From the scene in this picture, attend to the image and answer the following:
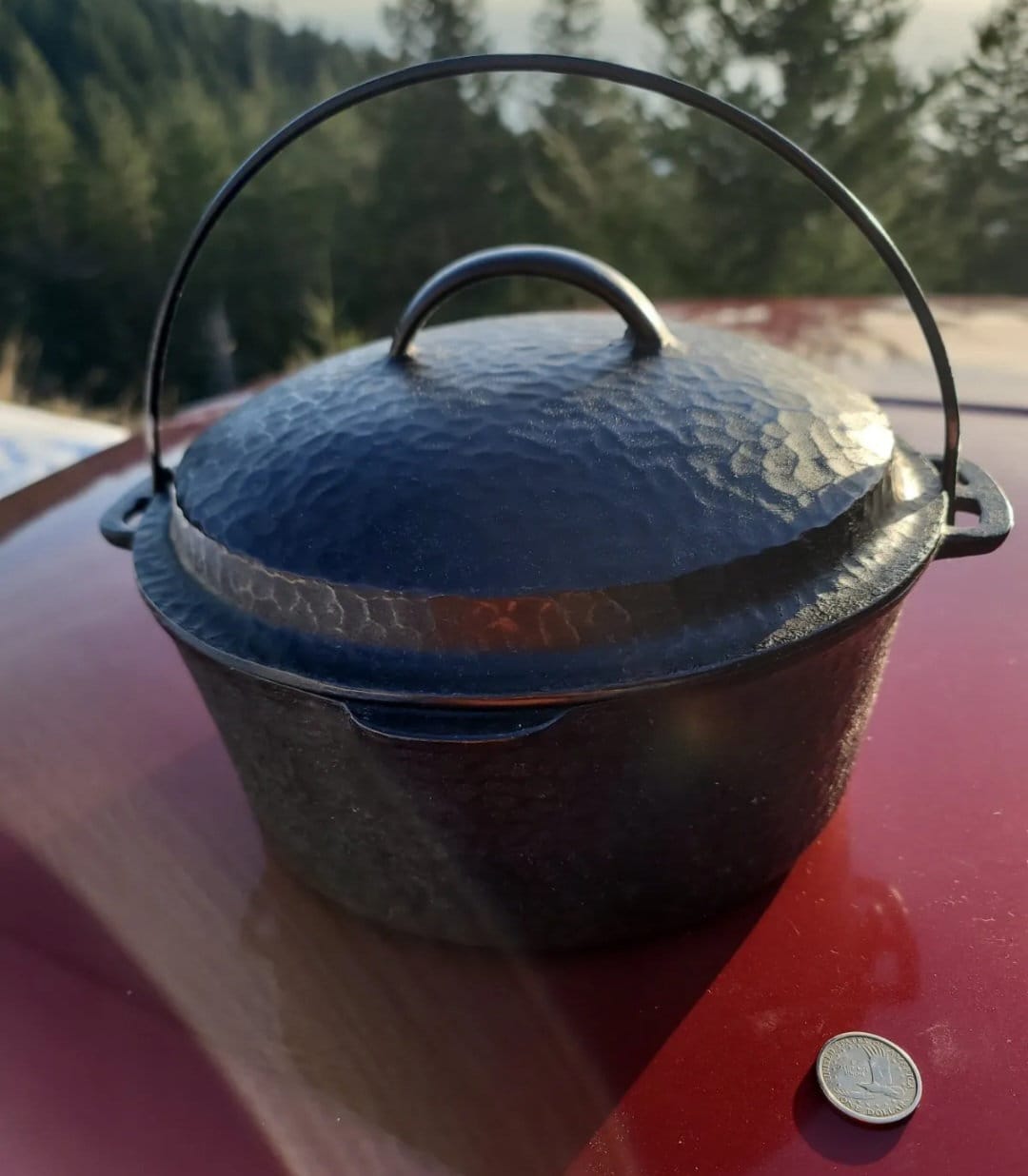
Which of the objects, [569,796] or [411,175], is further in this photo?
[411,175]

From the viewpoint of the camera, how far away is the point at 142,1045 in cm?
95

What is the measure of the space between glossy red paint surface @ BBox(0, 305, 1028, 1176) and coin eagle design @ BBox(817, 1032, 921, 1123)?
0.01 metres

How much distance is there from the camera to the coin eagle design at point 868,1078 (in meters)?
0.84

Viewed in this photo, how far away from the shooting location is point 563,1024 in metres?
0.95


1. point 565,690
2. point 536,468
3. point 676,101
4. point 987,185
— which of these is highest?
point 676,101

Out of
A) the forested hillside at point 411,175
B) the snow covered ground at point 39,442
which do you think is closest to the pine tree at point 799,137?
the forested hillside at point 411,175

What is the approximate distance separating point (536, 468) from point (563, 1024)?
0.56 m

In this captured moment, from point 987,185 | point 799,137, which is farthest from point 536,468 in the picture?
point 987,185

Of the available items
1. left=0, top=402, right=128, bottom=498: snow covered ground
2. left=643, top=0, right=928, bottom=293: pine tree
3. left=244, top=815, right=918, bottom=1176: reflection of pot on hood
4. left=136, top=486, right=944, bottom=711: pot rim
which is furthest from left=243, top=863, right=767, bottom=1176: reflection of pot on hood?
left=643, top=0, right=928, bottom=293: pine tree

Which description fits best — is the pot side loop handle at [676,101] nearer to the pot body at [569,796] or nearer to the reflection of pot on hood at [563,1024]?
the pot body at [569,796]

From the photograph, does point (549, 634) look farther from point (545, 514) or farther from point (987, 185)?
point (987, 185)

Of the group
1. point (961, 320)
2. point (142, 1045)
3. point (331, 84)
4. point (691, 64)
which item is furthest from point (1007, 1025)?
point (331, 84)

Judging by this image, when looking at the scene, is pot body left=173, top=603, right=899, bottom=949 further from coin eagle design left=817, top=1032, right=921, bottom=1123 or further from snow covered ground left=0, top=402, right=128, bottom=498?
snow covered ground left=0, top=402, right=128, bottom=498

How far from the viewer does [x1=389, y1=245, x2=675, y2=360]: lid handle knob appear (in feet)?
3.21
